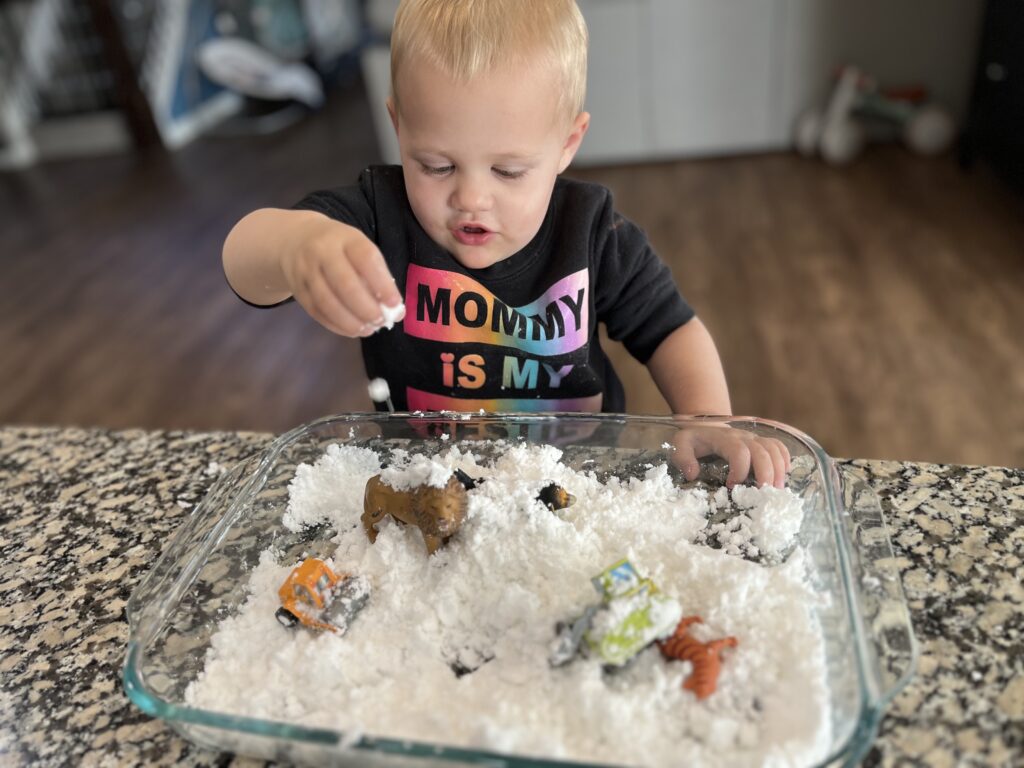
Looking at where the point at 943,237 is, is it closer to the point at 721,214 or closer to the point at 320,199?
the point at 721,214

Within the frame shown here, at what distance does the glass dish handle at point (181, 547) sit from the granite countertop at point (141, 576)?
0.05m

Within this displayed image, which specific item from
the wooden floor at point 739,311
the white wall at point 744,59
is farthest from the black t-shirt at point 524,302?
the white wall at point 744,59

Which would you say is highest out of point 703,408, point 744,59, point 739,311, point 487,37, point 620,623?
point 487,37

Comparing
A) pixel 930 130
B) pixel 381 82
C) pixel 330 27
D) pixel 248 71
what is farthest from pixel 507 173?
pixel 330 27

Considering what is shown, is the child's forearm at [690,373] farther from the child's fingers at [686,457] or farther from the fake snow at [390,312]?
the fake snow at [390,312]

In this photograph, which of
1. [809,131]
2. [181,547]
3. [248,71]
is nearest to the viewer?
[181,547]

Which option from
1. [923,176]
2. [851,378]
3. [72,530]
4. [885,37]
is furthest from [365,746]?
[885,37]

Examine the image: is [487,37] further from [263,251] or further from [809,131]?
[809,131]

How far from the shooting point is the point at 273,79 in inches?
172

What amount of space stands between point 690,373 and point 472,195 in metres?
0.28

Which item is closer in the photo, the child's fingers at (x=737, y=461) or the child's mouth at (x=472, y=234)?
the child's fingers at (x=737, y=461)

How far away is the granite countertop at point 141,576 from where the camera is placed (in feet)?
1.46

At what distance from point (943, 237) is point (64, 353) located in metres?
2.61

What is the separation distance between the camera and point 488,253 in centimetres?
77
